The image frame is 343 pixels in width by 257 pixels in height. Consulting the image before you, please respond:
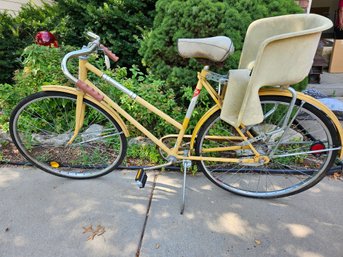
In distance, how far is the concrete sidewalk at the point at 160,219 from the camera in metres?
1.79

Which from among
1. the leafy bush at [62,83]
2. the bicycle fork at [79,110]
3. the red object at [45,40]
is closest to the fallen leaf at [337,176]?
the leafy bush at [62,83]

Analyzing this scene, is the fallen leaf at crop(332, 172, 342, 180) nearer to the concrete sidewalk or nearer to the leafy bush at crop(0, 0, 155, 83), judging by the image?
the concrete sidewalk

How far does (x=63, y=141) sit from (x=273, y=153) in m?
1.75

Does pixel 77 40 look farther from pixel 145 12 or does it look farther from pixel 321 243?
pixel 321 243

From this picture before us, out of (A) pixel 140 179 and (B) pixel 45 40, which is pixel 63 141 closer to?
(A) pixel 140 179

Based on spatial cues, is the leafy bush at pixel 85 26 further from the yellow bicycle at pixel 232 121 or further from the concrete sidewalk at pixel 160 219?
the concrete sidewalk at pixel 160 219

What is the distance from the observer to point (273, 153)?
6.64 ft

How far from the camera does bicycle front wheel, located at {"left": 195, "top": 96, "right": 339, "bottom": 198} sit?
1.90m

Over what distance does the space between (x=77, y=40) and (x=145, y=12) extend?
3.36 feet

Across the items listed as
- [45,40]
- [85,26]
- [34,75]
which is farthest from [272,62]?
[85,26]

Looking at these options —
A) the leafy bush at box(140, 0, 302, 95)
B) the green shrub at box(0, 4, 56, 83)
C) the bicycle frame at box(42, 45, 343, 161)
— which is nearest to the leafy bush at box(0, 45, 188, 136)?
the leafy bush at box(140, 0, 302, 95)

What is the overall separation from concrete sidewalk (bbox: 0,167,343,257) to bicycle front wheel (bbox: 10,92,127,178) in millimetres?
149

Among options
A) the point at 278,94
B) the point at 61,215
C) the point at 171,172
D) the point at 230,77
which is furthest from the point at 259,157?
the point at 61,215

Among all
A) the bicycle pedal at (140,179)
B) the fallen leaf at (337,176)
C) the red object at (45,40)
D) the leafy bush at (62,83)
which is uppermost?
the red object at (45,40)
